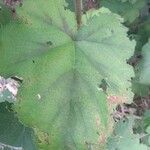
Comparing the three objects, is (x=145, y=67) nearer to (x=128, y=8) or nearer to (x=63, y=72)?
(x=128, y=8)

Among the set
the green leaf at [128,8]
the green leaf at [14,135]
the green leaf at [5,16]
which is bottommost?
the green leaf at [14,135]

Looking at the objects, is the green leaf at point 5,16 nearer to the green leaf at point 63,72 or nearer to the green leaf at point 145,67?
the green leaf at point 63,72

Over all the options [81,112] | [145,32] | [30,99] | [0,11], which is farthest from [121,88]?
[145,32]

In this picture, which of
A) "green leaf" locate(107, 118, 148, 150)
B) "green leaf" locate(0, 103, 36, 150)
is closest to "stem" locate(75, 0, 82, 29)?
"green leaf" locate(0, 103, 36, 150)

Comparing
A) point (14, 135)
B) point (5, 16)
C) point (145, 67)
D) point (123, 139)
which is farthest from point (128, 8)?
point (5, 16)

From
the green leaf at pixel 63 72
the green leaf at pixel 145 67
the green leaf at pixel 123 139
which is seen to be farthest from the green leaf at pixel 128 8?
the green leaf at pixel 63 72

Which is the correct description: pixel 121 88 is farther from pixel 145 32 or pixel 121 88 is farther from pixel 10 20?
pixel 145 32

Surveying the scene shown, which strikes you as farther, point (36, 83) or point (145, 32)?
point (145, 32)
